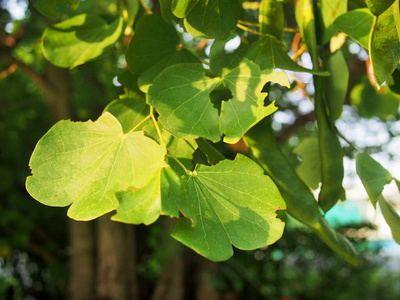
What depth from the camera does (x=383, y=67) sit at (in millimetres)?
401

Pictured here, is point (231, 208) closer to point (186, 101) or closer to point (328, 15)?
point (186, 101)

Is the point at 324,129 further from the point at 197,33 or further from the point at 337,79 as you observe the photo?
the point at 197,33

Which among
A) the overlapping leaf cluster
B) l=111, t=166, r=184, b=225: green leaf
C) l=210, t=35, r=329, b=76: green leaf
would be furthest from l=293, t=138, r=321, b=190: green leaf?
l=111, t=166, r=184, b=225: green leaf

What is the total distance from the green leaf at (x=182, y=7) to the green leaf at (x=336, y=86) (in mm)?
177

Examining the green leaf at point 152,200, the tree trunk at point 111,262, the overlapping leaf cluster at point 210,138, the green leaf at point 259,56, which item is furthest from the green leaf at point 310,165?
the tree trunk at point 111,262

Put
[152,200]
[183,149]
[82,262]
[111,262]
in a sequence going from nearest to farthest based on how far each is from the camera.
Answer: [152,200] → [183,149] → [111,262] → [82,262]

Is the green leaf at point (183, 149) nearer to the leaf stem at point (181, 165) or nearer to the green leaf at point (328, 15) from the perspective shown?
the leaf stem at point (181, 165)

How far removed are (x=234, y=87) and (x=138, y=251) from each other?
132 inches

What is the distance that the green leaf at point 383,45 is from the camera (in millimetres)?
392

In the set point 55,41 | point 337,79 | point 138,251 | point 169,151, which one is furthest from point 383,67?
point 138,251

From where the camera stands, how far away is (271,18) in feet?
1.66

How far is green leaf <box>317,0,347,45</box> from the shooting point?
50cm

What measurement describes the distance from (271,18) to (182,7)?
128 mm

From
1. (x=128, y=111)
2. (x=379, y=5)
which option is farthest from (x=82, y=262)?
(x=379, y=5)
